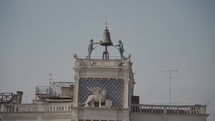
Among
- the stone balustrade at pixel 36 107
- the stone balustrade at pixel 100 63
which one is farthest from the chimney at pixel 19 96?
the stone balustrade at pixel 100 63

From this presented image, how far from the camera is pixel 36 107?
5022 cm

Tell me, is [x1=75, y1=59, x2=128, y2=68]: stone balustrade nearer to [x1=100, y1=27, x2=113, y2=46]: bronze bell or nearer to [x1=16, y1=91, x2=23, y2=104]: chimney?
[x1=100, y1=27, x2=113, y2=46]: bronze bell

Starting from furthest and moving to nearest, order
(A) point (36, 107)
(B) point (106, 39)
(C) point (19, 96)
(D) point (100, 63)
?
(C) point (19, 96), (B) point (106, 39), (A) point (36, 107), (D) point (100, 63)

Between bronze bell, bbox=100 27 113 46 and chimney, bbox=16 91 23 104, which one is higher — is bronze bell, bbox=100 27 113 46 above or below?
above

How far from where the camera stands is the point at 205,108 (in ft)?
157

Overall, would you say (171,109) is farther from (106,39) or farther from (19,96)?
(19,96)

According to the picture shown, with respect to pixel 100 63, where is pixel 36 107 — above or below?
below

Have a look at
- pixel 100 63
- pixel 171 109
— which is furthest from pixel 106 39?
pixel 171 109

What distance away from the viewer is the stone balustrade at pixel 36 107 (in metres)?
49.6

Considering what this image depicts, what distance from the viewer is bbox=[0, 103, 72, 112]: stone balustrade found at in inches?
1951

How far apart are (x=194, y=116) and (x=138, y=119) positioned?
21.4 feet

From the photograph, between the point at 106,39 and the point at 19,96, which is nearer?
the point at 106,39

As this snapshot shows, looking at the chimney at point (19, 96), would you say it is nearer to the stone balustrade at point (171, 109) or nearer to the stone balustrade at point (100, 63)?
the stone balustrade at point (100, 63)

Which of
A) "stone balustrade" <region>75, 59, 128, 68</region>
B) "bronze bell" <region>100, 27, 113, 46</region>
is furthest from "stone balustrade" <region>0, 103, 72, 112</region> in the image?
"bronze bell" <region>100, 27, 113, 46</region>
